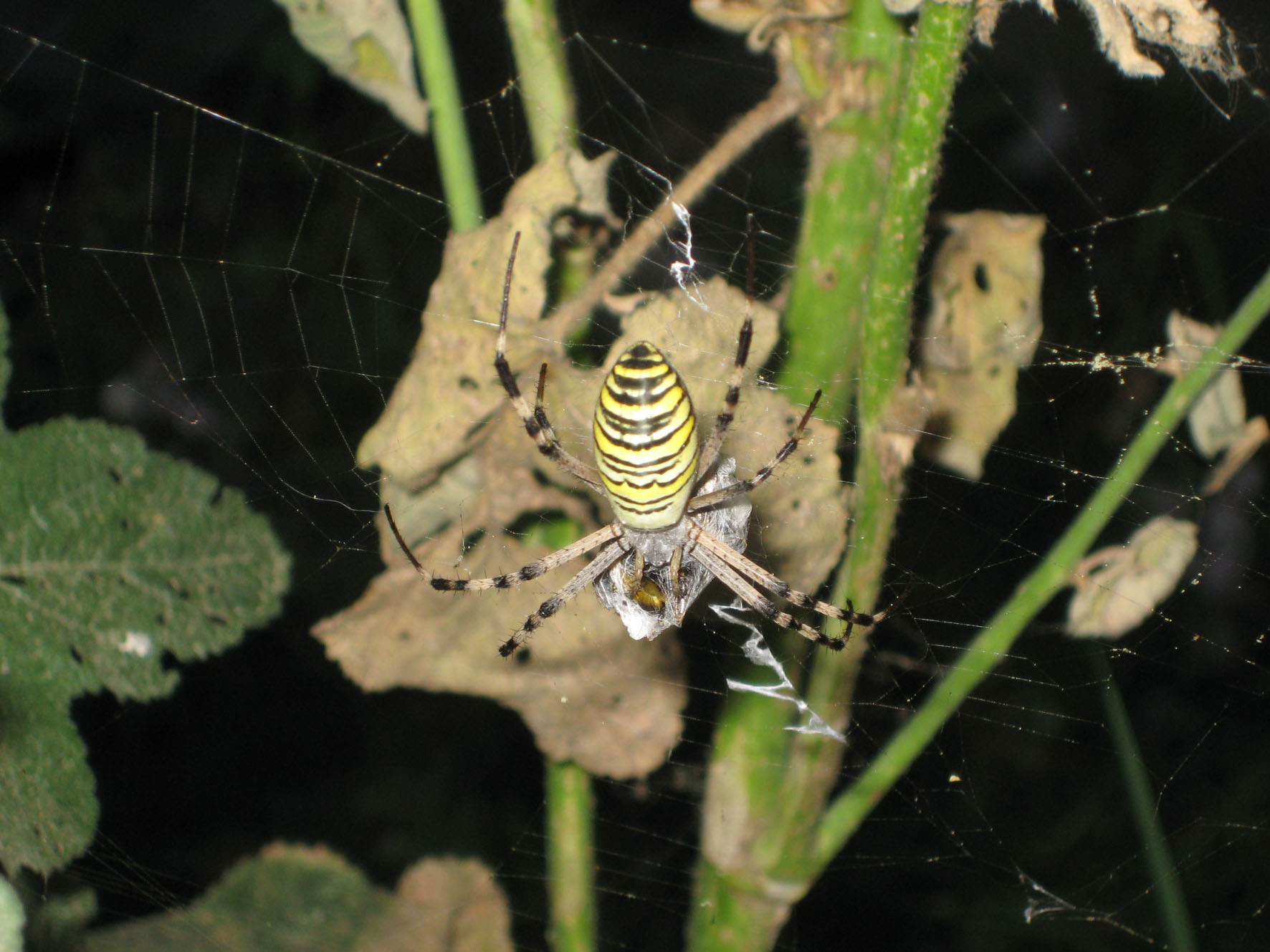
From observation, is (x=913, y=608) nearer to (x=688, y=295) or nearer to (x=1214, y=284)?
(x=688, y=295)

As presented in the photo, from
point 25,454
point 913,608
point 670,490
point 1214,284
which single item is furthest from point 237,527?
point 1214,284

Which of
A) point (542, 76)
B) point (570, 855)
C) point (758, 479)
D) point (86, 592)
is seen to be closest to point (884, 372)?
point (758, 479)

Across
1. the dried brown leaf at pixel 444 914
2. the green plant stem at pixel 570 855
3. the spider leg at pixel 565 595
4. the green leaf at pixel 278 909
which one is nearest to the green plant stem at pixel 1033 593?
the green plant stem at pixel 570 855

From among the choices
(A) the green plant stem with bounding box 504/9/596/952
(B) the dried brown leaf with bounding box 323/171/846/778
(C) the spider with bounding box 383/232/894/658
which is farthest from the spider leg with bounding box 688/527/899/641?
(A) the green plant stem with bounding box 504/9/596/952

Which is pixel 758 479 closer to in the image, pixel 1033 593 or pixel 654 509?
pixel 654 509

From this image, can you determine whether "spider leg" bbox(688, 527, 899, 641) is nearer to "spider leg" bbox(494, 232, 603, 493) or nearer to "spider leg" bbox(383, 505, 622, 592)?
"spider leg" bbox(383, 505, 622, 592)

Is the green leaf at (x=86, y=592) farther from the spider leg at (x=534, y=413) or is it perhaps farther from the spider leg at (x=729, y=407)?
the spider leg at (x=729, y=407)
